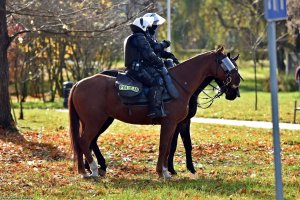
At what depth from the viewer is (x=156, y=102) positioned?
12664mm

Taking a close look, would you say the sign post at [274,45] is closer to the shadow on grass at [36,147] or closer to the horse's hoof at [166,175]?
the horse's hoof at [166,175]

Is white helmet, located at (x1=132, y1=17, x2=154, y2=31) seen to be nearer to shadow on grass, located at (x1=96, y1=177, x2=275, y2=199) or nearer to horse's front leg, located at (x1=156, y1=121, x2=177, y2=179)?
horse's front leg, located at (x1=156, y1=121, x2=177, y2=179)

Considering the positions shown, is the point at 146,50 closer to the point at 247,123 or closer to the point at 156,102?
the point at 156,102

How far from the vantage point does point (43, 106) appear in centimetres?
3628

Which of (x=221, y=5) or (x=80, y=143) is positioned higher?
(x=221, y=5)

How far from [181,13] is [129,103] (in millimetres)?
42414

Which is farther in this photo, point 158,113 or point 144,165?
point 144,165

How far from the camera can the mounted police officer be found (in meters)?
12.6

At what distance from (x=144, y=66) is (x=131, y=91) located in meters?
0.46

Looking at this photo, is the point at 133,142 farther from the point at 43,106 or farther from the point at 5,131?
the point at 43,106

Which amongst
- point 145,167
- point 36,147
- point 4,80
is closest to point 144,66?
point 145,167

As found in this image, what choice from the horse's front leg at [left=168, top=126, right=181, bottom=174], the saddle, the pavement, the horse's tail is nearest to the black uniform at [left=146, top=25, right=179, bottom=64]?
the saddle

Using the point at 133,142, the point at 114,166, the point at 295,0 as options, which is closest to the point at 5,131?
the point at 133,142

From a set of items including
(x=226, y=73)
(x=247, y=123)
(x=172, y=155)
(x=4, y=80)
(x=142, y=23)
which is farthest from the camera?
(x=247, y=123)
